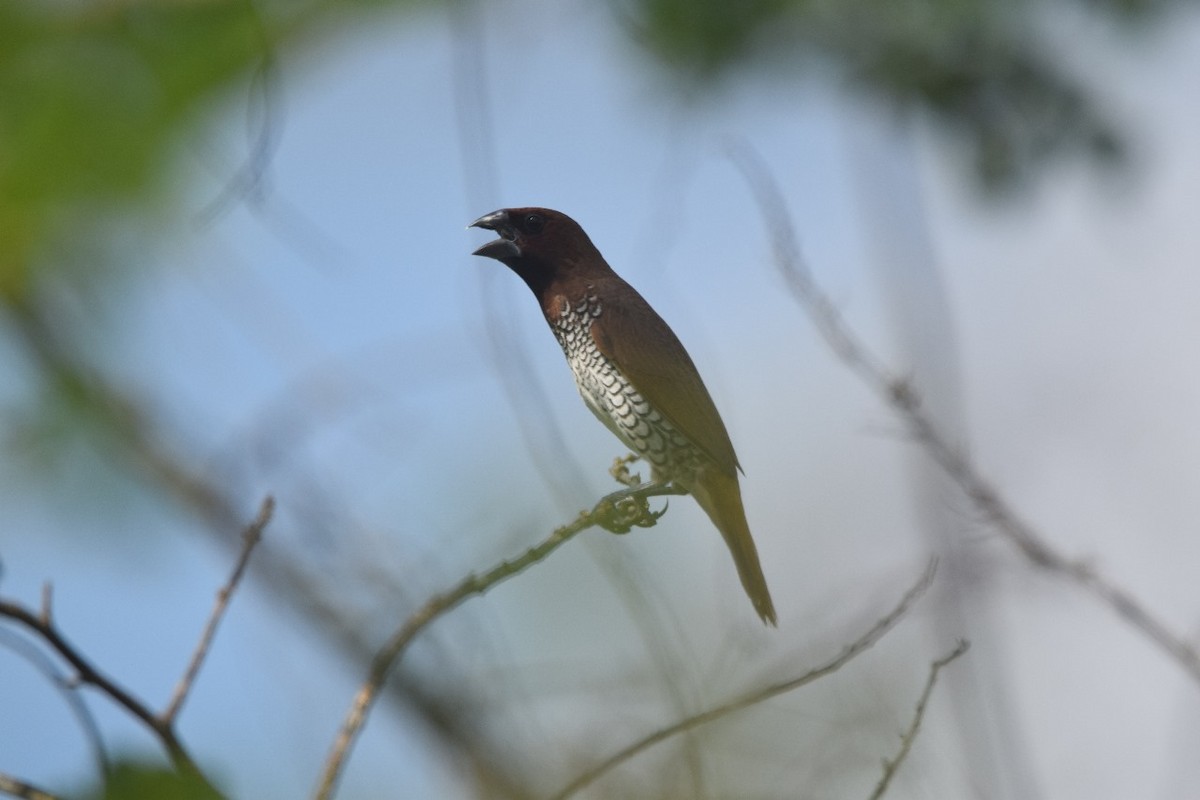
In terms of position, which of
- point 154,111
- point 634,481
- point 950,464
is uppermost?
point 154,111

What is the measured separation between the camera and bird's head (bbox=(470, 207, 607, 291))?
2875 millimetres

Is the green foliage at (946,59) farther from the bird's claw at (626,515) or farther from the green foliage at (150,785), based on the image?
the green foliage at (150,785)

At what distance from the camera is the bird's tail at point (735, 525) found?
7.88ft

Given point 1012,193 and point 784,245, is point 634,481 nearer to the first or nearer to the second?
point 784,245

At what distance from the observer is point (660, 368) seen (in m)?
3.07

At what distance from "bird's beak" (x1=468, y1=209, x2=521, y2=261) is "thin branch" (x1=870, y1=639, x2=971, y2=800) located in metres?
1.21

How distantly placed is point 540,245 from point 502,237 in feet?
0.39

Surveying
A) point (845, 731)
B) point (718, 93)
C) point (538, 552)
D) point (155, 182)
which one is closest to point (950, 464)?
point (845, 731)

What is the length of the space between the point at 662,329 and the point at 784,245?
0.34 m

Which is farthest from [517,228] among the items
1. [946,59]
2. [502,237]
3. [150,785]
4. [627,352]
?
[946,59]

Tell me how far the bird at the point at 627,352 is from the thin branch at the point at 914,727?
675 millimetres

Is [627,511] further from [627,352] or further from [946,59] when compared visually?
[946,59]

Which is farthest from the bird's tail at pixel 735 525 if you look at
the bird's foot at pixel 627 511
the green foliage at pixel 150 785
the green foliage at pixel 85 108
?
the green foliage at pixel 85 108

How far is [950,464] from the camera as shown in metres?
3.55
